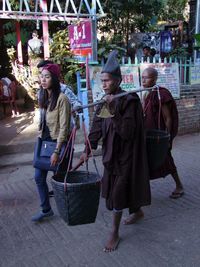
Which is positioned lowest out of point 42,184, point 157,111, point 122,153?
point 42,184

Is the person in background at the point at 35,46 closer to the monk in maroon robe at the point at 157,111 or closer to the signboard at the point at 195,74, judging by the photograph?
the signboard at the point at 195,74

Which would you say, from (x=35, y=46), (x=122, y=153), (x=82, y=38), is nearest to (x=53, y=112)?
(x=122, y=153)

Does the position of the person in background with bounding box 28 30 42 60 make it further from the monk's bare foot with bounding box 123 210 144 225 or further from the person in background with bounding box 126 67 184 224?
the monk's bare foot with bounding box 123 210 144 225

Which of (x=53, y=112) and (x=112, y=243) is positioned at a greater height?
(x=53, y=112)

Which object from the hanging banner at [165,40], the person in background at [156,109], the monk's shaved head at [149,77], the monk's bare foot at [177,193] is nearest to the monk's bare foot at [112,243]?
the person in background at [156,109]

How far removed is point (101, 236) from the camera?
3707mm

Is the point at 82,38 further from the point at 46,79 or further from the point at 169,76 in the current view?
the point at 46,79

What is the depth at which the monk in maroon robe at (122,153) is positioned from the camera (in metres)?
3.19

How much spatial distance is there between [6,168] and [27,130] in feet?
6.10

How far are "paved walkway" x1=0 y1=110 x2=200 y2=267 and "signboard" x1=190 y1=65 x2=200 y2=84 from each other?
3729mm

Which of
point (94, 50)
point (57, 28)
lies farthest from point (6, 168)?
point (57, 28)

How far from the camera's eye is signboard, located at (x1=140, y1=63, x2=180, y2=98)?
7.63 metres

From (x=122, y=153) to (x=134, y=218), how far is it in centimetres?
99

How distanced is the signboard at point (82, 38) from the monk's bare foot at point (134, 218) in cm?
355
